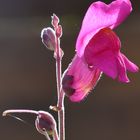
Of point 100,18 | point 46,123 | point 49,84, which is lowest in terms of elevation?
point 46,123

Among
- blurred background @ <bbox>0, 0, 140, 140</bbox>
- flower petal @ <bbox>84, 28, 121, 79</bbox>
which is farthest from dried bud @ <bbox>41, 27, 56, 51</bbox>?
blurred background @ <bbox>0, 0, 140, 140</bbox>

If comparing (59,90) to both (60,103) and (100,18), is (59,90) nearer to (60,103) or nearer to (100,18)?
(60,103)

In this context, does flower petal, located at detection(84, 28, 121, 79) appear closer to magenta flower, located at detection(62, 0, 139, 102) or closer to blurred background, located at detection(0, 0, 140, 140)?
magenta flower, located at detection(62, 0, 139, 102)

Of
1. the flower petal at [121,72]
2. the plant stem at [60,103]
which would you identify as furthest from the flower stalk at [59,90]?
the flower petal at [121,72]

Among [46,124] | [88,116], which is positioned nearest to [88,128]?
[88,116]

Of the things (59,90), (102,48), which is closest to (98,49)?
(102,48)

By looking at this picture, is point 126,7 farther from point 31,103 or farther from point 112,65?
point 31,103

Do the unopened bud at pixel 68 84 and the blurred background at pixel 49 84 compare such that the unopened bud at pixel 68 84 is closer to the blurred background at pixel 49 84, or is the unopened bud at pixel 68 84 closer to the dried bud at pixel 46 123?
the dried bud at pixel 46 123
